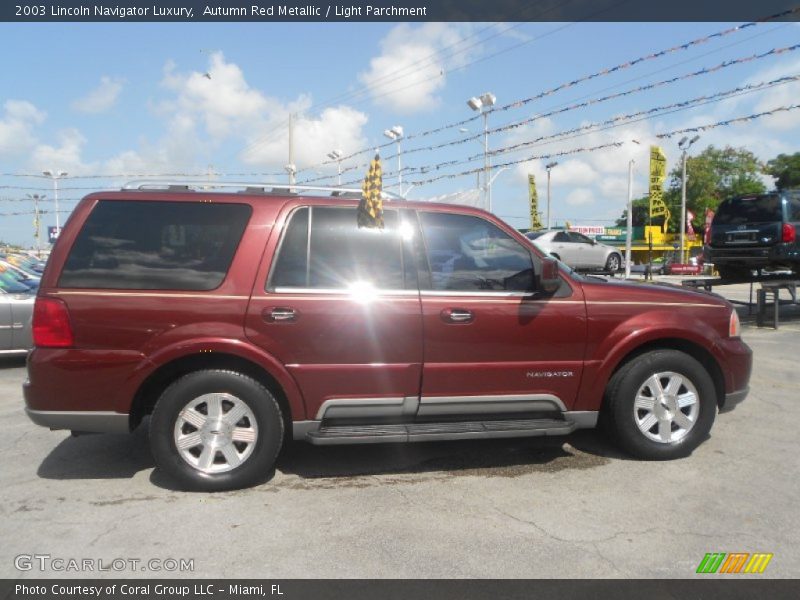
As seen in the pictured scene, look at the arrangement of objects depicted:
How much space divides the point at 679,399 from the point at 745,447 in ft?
2.97

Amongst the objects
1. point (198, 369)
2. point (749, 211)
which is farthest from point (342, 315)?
point (749, 211)

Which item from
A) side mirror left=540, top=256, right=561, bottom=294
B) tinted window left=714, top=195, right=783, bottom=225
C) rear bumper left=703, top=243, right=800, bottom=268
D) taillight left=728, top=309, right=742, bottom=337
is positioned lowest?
taillight left=728, top=309, right=742, bottom=337

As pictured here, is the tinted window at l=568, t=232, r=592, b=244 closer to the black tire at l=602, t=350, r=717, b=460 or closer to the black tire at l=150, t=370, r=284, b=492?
the black tire at l=602, t=350, r=717, b=460

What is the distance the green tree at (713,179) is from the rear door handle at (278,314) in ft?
183

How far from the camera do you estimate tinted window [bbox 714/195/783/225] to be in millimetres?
11305

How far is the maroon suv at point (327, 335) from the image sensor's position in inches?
142

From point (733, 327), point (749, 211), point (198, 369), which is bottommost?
point (198, 369)

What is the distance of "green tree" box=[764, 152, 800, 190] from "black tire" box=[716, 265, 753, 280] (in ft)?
170

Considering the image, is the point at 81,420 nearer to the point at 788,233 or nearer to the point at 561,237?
the point at 788,233

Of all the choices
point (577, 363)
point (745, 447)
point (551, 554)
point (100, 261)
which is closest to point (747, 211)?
point (745, 447)

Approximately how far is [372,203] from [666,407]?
2559 mm

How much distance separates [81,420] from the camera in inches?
143

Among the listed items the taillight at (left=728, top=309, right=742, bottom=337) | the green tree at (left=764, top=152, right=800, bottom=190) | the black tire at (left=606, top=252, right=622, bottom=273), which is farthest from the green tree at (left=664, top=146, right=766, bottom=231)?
the taillight at (left=728, top=309, right=742, bottom=337)

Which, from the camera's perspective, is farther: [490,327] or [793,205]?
[793,205]
